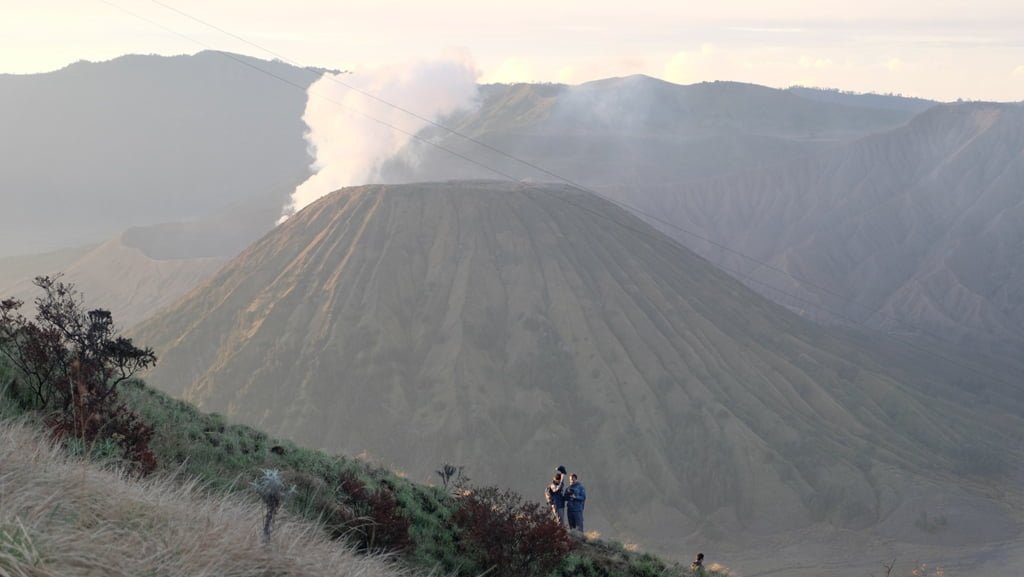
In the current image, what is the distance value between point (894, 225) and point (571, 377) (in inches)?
2953

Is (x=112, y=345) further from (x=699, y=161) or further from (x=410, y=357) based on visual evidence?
(x=699, y=161)

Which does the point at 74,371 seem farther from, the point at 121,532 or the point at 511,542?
the point at 511,542

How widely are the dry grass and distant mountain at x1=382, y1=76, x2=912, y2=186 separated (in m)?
103

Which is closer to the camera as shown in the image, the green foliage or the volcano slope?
the green foliage

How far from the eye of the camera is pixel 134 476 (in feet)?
27.1

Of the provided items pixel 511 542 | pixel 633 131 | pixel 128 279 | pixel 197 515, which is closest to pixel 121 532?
pixel 197 515

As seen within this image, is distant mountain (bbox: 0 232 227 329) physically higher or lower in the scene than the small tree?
lower

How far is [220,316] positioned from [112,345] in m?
53.8

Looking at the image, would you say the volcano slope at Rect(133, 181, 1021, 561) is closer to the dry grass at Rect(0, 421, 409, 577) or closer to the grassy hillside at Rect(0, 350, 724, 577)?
the grassy hillside at Rect(0, 350, 724, 577)

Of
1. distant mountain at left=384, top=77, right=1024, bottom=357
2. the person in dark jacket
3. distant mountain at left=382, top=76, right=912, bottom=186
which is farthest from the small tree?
distant mountain at left=382, top=76, right=912, bottom=186

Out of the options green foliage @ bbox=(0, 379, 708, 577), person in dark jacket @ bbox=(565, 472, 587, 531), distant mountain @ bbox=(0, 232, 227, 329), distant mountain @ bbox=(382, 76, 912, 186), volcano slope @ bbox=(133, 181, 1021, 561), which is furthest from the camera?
distant mountain @ bbox=(382, 76, 912, 186)

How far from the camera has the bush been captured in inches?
469

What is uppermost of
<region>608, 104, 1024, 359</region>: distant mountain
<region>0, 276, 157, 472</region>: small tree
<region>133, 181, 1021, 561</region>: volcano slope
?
<region>608, 104, 1024, 359</region>: distant mountain

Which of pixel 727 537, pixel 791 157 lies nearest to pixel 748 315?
pixel 727 537
